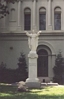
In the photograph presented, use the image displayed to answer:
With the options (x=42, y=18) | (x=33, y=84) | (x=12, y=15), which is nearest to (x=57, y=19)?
(x=42, y=18)

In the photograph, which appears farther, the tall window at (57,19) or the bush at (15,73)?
the tall window at (57,19)

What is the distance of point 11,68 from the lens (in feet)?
113

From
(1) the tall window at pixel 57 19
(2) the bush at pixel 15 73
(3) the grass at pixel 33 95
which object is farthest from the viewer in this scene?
(1) the tall window at pixel 57 19

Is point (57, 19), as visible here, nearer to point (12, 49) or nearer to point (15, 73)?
point (12, 49)

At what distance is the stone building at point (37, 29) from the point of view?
34094 millimetres

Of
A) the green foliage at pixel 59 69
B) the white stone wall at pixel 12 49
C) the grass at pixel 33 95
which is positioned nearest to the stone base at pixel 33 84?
the grass at pixel 33 95

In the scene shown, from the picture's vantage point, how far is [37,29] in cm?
3503

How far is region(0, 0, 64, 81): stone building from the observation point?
3409 centimetres

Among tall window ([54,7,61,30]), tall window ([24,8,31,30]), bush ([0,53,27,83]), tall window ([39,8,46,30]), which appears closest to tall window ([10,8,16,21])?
tall window ([24,8,31,30])

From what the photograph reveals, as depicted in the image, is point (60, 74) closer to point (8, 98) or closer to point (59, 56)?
point (59, 56)

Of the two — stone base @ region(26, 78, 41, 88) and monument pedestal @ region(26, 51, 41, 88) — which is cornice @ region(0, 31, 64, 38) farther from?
stone base @ region(26, 78, 41, 88)

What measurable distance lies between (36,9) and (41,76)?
7.28 m

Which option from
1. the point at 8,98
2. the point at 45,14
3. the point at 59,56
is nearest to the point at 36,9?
the point at 45,14

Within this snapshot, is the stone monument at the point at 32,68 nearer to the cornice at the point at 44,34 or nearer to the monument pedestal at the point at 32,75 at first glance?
the monument pedestal at the point at 32,75
